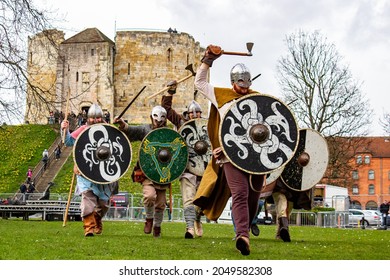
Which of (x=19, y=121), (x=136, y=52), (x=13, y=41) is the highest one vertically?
(x=136, y=52)

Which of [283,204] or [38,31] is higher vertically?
[38,31]

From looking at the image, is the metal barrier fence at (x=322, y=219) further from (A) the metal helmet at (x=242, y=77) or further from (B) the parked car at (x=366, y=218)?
(A) the metal helmet at (x=242, y=77)

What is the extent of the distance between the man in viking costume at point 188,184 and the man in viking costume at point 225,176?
2279 mm

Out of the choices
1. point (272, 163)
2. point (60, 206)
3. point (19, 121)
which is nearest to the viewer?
point (272, 163)

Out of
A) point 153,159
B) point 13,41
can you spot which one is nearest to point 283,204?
point 153,159

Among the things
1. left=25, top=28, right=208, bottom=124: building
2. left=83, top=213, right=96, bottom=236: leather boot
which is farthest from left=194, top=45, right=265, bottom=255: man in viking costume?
left=25, top=28, right=208, bottom=124: building

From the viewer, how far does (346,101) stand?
40375mm

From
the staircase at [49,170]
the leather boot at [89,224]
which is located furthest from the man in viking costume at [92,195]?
the staircase at [49,170]

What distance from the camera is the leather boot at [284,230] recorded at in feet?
37.5

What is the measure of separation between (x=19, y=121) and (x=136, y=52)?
54010 millimetres

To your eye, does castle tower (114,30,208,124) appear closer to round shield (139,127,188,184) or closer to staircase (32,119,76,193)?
staircase (32,119,76,193)

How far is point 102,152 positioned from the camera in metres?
12.5

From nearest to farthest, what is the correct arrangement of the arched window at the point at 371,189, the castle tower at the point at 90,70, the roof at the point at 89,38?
the castle tower at the point at 90,70
the roof at the point at 89,38
the arched window at the point at 371,189

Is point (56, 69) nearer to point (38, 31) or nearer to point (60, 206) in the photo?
point (60, 206)
